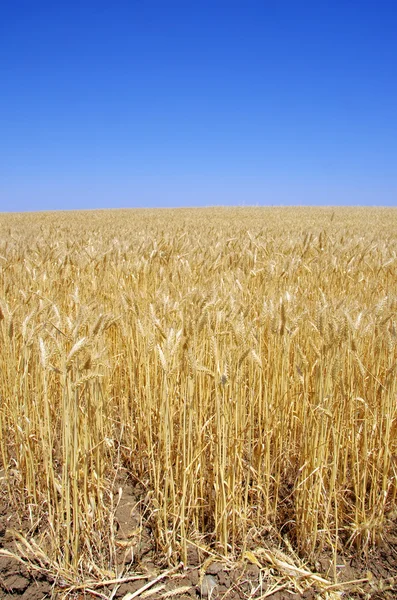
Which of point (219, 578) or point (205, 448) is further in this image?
point (205, 448)

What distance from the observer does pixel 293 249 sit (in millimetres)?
4566

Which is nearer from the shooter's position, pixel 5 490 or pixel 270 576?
pixel 270 576

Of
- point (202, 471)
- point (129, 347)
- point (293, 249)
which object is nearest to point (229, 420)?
point (202, 471)

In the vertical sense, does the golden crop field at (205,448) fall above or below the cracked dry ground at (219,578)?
above

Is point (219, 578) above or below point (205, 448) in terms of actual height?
below

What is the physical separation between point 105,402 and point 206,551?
2.61 ft

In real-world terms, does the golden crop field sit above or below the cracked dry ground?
above

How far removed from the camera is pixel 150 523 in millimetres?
1648

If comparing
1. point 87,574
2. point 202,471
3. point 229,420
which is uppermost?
point 229,420

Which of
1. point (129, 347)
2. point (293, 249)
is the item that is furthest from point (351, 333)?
point (293, 249)

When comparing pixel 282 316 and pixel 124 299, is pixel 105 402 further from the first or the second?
pixel 282 316

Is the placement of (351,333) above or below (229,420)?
above

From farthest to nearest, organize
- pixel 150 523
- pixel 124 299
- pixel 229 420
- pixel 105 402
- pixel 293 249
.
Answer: pixel 293 249 < pixel 124 299 < pixel 105 402 < pixel 150 523 < pixel 229 420

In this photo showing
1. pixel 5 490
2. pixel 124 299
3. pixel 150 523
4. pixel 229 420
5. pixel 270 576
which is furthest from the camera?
pixel 124 299
